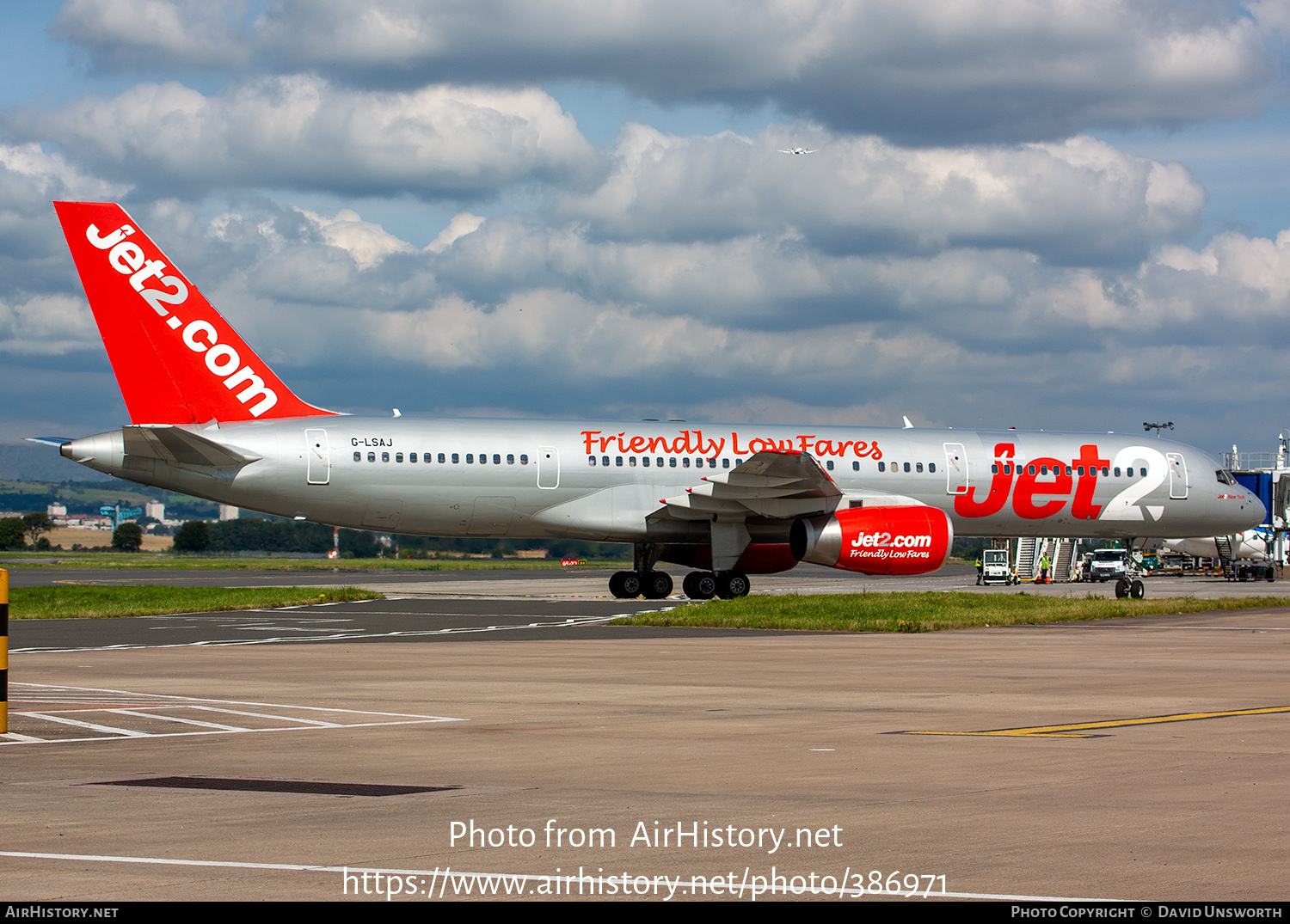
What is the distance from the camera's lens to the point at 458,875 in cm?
614

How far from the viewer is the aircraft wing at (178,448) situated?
32.1 metres

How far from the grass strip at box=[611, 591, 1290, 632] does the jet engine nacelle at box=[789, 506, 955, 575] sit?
1.42m

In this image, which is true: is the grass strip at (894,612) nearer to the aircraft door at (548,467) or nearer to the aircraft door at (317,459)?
the aircraft door at (548,467)

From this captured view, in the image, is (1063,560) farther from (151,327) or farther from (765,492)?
(151,327)

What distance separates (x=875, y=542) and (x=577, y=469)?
7.68 metres

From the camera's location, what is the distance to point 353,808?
7.88m

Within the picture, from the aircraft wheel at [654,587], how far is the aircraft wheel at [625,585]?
19cm

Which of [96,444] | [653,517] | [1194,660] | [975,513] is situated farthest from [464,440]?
[1194,660]

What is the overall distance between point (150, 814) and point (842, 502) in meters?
29.7

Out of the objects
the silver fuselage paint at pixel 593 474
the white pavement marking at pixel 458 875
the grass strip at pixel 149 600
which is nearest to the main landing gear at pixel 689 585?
the silver fuselage paint at pixel 593 474

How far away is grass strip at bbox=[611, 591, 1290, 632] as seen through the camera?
2597cm

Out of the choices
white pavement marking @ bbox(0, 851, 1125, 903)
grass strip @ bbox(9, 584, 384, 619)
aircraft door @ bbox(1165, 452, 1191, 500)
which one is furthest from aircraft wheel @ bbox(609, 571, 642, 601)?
white pavement marking @ bbox(0, 851, 1125, 903)

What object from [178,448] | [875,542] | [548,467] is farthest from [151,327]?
[875,542]

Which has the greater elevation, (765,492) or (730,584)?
(765,492)
